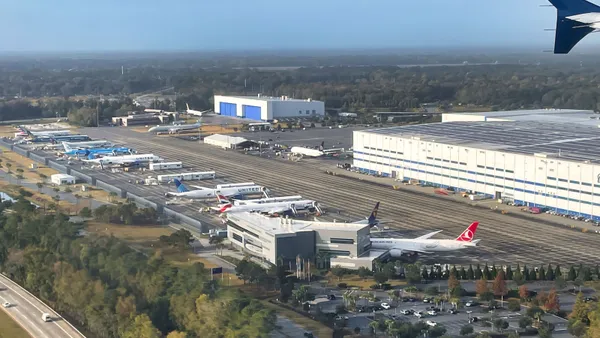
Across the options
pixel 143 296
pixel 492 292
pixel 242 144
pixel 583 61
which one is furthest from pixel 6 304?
pixel 583 61

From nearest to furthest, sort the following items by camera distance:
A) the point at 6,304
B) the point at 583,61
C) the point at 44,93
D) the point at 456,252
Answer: the point at 6,304, the point at 456,252, the point at 44,93, the point at 583,61

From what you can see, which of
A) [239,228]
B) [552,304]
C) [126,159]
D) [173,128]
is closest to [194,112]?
[173,128]

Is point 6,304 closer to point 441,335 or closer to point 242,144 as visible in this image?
point 441,335

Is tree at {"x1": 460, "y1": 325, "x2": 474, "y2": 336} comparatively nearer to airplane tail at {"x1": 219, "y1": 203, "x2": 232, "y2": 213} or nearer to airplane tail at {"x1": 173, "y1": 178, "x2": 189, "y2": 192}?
airplane tail at {"x1": 219, "y1": 203, "x2": 232, "y2": 213}

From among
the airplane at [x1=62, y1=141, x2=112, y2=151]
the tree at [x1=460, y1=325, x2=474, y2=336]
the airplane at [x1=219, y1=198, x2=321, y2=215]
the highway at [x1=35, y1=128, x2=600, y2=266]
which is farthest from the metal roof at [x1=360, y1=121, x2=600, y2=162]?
Result: the airplane at [x1=62, y1=141, x2=112, y2=151]

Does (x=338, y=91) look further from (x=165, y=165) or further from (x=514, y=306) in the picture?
(x=514, y=306)

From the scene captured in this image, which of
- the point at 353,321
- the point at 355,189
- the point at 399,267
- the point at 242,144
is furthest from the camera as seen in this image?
the point at 242,144
